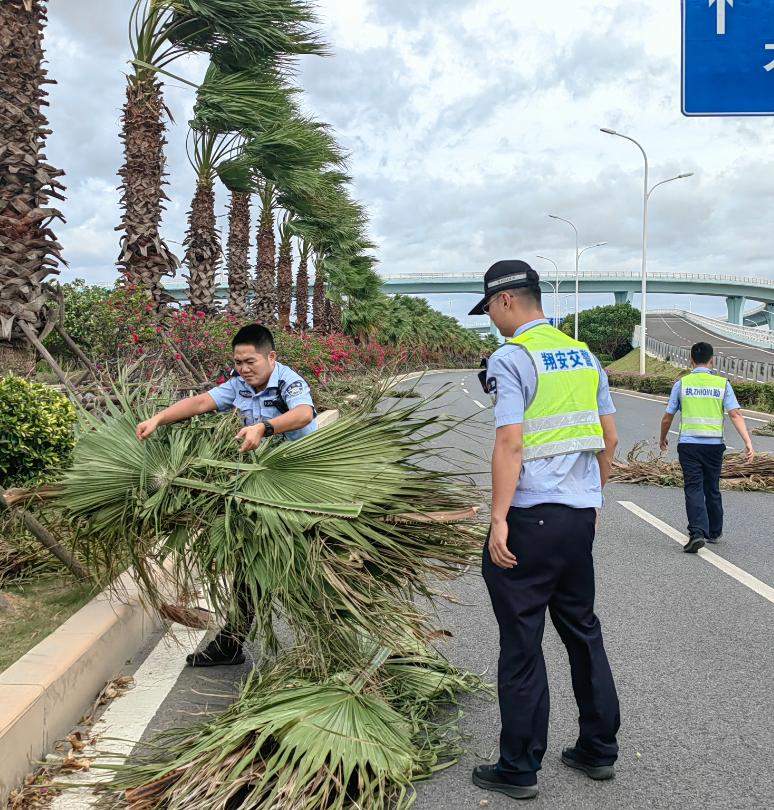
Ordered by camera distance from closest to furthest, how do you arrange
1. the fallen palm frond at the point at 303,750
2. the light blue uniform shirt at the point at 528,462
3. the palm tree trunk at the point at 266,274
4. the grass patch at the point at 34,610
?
the fallen palm frond at the point at 303,750 → the light blue uniform shirt at the point at 528,462 → the grass patch at the point at 34,610 → the palm tree trunk at the point at 266,274

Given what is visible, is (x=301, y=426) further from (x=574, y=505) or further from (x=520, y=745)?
(x=520, y=745)

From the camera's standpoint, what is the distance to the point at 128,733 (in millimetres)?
3439

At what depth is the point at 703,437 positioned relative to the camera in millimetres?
7277

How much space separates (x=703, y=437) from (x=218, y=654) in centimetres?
474

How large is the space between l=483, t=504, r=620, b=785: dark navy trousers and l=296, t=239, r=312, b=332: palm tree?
28.2 m

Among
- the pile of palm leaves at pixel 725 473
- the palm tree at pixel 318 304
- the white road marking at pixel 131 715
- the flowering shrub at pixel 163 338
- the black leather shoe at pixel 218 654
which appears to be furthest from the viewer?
Result: the palm tree at pixel 318 304

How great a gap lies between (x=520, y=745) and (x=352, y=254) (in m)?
28.6

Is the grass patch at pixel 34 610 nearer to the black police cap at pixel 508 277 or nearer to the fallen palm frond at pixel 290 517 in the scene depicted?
the fallen palm frond at pixel 290 517

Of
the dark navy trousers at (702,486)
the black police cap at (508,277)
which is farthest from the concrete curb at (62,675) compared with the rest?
the dark navy trousers at (702,486)

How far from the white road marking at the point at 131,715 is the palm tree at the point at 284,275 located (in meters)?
25.9

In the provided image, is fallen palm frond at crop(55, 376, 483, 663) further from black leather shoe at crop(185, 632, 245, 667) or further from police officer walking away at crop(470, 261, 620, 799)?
police officer walking away at crop(470, 261, 620, 799)

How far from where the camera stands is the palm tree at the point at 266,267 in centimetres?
2497

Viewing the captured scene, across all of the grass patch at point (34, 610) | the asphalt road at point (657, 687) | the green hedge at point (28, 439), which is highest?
the green hedge at point (28, 439)

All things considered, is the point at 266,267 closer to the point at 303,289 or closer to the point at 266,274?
the point at 266,274
